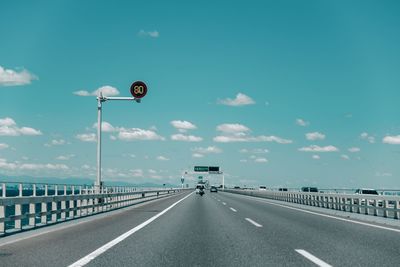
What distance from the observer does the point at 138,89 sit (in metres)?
24.0

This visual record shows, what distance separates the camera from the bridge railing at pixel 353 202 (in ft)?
58.4

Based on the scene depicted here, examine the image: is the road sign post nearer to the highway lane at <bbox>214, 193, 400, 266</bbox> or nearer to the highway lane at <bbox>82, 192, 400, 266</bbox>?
the highway lane at <bbox>82, 192, 400, 266</bbox>

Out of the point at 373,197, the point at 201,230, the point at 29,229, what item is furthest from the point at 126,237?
the point at 373,197

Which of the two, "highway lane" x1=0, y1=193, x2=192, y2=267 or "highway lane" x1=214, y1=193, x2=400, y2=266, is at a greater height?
"highway lane" x1=0, y1=193, x2=192, y2=267

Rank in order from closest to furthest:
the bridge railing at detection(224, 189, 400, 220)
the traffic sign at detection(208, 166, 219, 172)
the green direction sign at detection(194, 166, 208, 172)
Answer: the bridge railing at detection(224, 189, 400, 220), the green direction sign at detection(194, 166, 208, 172), the traffic sign at detection(208, 166, 219, 172)

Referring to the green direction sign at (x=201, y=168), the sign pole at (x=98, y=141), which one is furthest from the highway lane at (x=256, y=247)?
the green direction sign at (x=201, y=168)

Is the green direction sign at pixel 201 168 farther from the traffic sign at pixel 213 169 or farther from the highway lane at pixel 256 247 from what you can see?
the highway lane at pixel 256 247

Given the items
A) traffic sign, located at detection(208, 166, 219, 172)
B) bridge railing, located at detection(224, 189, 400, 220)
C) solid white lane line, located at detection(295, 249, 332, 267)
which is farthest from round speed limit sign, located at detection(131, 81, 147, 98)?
traffic sign, located at detection(208, 166, 219, 172)

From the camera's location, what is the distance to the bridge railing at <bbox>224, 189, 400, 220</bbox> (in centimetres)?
1781

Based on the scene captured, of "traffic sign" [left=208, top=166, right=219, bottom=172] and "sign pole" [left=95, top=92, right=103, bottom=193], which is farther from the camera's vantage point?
"traffic sign" [left=208, top=166, right=219, bottom=172]

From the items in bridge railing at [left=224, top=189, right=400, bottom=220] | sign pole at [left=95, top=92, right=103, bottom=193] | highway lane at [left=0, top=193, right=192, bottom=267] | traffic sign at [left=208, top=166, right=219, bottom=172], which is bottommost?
highway lane at [left=0, top=193, right=192, bottom=267]

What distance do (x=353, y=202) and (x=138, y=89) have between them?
1201cm

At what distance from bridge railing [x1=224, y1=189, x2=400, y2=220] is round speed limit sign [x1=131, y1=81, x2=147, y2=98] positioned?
37.0 ft

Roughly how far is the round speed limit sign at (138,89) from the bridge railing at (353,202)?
11.3 m
